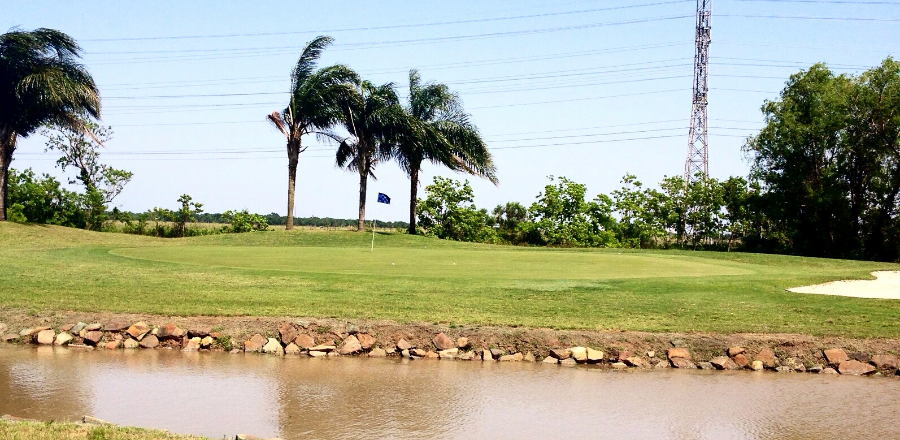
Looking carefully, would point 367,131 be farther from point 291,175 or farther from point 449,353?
point 449,353

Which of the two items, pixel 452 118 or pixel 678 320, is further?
pixel 452 118

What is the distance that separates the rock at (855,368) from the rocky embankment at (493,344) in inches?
0.6

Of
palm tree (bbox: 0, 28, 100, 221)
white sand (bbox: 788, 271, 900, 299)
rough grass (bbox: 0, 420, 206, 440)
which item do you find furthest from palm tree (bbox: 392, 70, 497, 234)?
rough grass (bbox: 0, 420, 206, 440)

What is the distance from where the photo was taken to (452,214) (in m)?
56.4

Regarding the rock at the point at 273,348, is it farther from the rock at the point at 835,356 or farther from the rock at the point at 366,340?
the rock at the point at 835,356

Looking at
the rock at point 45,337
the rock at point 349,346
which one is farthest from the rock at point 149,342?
the rock at point 349,346

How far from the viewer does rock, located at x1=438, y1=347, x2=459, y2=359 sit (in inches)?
565

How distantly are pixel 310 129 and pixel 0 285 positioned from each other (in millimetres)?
30611

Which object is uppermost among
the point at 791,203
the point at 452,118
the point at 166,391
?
the point at 452,118

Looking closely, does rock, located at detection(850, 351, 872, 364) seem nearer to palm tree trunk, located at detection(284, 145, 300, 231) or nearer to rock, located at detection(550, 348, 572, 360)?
rock, located at detection(550, 348, 572, 360)

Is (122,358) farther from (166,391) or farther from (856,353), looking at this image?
(856,353)

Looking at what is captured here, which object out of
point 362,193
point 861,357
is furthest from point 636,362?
point 362,193

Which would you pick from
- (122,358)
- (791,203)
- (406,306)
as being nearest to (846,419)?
(406,306)

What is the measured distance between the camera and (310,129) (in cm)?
4866
